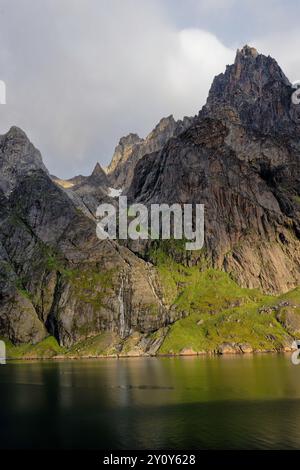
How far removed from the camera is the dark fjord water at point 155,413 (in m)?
76.1

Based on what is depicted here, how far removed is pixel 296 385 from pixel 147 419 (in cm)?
5672

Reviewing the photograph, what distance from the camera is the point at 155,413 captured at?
98.2 meters

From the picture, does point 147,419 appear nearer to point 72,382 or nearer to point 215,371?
point 72,382

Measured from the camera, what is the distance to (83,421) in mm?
91625

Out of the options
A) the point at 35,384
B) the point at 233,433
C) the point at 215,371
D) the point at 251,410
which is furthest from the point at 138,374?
the point at 233,433

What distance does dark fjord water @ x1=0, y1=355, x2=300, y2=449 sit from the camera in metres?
76.1

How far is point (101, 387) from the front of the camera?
140 meters

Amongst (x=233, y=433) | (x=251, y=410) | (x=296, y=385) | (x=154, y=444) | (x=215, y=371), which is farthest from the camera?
(x=215, y=371)
